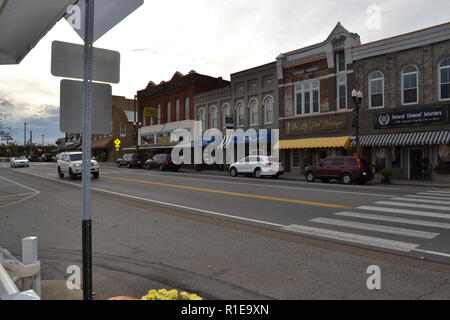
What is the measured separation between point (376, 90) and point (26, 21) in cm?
2432

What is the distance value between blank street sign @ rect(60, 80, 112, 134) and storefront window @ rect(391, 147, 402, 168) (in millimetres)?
23216

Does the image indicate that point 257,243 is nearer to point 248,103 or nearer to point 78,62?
point 78,62

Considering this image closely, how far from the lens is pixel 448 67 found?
69.0ft

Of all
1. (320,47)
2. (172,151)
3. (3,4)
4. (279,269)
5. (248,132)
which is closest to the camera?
(3,4)

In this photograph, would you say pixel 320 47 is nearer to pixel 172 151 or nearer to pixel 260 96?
pixel 260 96

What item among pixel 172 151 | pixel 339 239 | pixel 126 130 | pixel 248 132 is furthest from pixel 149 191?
pixel 126 130

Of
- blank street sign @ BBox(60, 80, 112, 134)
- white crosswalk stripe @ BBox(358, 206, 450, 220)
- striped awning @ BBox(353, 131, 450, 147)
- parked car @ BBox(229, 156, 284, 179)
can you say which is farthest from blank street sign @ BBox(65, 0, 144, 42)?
striped awning @ BBox(353, 131, 450, 147)

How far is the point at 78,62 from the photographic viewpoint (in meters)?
3.39

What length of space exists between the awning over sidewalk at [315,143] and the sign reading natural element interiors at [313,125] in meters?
1.02

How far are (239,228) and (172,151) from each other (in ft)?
107

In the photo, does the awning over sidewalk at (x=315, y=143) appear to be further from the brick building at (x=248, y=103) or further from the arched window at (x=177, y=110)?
the arched window at (x=177, y=110)

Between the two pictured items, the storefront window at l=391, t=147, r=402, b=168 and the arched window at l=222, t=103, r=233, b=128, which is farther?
the arched window at l=222, t=103, r=233, b=128

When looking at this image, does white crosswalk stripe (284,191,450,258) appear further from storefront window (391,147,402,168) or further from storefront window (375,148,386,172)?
storefront window (375,148,386,172)

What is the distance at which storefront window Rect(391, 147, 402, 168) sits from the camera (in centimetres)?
2278
